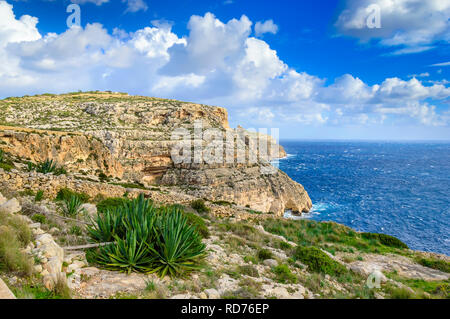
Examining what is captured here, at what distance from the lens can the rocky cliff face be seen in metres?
24.0

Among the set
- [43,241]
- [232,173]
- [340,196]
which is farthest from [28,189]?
[340,196]

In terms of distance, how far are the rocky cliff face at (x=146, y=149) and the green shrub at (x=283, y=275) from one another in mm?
20841

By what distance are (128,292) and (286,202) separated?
36.0 metres

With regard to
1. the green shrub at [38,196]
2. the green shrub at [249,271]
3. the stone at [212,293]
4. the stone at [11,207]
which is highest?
the stone at [11,207]

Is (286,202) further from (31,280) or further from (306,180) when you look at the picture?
(31,280)

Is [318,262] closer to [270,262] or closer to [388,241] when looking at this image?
[270,262]

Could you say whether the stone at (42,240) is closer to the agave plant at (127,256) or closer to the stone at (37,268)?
the stone at (37,268)

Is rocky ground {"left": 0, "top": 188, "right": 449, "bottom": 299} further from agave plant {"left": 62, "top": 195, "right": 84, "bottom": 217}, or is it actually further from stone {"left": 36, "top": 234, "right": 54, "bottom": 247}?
agave plant {"left": 62, "top": 195, "right": 84, "bottom": 217}

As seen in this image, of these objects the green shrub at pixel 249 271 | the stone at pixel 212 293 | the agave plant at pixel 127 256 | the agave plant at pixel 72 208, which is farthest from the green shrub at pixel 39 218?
the green shrub at pixel 249 271

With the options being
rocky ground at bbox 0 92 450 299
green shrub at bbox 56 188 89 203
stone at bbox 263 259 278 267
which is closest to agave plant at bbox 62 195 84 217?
rocky ground at bbox 0 92 450 299

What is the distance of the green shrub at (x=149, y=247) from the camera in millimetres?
4629

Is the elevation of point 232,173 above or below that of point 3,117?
below

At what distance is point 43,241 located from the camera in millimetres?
4559

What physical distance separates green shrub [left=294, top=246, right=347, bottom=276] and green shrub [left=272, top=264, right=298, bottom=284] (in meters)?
1.39
